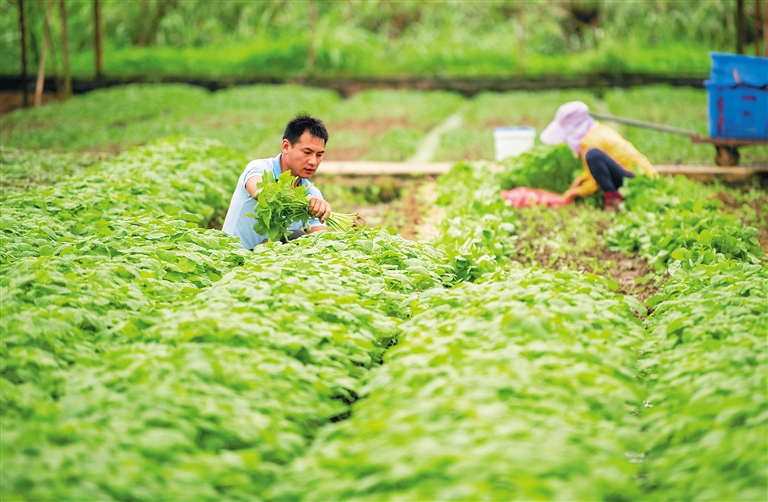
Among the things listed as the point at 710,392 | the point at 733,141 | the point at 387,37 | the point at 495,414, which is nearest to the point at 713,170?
the point at 733,141

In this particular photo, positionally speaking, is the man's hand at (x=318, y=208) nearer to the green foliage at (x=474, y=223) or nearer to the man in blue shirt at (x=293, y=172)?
the man in blue shirt at (x=293, y=172)

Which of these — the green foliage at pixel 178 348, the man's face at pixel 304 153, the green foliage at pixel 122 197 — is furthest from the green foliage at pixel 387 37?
the green foliage at pixel 178 348

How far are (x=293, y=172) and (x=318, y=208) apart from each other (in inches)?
24.6

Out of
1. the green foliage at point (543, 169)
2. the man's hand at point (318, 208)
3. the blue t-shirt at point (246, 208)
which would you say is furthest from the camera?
the green foliage at point (543, 169)

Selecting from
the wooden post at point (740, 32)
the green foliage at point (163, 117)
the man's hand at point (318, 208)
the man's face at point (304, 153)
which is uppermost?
the wooden post at point (740, 32)

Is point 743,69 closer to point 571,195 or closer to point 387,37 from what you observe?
point 571,195

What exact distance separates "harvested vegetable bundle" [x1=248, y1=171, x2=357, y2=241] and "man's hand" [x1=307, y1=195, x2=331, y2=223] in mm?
68

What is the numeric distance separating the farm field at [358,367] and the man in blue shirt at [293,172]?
1.75 ft

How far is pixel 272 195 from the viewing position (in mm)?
5457

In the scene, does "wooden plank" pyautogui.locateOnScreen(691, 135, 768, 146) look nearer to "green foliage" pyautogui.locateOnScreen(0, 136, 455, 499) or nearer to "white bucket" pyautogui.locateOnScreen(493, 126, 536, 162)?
"white bucket" pyautogui.locateOnScreen(493, 126, 536, 162)

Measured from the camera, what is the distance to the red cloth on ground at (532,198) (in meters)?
9.14

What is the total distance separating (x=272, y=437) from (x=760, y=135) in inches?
365

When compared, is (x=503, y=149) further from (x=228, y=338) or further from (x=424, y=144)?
(x=228, y=338)

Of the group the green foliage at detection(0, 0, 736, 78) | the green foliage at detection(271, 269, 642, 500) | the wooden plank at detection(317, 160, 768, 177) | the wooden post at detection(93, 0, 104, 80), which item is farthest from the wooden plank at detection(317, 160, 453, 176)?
the green foliage at detection(0, 0, 736, 78)
